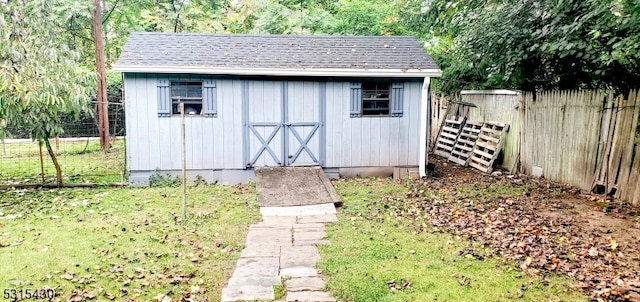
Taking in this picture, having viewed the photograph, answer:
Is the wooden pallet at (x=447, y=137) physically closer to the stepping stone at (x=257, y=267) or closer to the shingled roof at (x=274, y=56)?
the shingled roof at (x=274, y=56)

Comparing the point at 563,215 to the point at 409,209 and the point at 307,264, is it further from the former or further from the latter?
the point at 307,264

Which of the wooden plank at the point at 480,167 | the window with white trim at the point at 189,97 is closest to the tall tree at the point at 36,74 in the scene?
the window with white trim at the point at 189,97

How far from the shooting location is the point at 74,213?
21.0 feet

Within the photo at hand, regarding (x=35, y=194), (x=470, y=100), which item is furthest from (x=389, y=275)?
(x=470, y=100)

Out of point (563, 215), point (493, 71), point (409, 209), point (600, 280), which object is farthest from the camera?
point (493, 71)

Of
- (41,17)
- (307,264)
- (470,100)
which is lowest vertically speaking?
(307,264)

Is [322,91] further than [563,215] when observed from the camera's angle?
Yes

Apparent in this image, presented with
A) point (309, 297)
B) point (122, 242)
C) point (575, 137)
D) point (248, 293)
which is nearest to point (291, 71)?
point (122, 242)

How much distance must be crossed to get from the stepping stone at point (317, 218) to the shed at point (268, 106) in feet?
8.92

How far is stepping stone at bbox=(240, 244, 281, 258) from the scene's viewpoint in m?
4.76

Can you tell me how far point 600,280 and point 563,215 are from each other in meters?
2.37

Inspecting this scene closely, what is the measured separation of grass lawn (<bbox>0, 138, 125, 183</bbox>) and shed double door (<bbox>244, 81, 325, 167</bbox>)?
9.46 feet

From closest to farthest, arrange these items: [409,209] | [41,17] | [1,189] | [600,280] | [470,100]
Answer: [600,280] < [409,209] < [41,17] < [1,189] < [470,100]

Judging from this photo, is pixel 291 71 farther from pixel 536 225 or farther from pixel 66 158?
pixel 66 158
